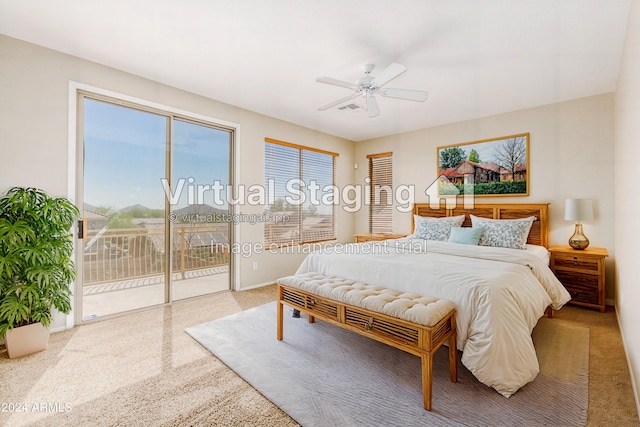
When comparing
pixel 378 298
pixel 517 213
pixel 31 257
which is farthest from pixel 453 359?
pixel 31 257

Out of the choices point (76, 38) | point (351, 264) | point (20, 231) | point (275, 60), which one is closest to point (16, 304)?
point (20, 231)

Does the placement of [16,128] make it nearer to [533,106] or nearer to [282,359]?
[282,359]

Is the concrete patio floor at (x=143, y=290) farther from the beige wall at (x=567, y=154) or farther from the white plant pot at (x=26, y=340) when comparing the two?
the beige wall at (x=567, y=154)

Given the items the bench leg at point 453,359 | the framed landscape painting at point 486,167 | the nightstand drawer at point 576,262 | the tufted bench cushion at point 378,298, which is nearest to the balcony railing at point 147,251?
the tufted bench cushion at point 378,298

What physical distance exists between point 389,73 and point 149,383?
2.90 meters

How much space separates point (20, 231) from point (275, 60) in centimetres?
246

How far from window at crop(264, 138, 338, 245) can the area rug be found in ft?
6.97

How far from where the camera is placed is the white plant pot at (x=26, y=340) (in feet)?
7.20

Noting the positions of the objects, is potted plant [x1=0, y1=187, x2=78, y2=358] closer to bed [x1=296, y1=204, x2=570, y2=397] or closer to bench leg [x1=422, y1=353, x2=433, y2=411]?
bed [x1=296, y1=204, x2=570, y2=397]

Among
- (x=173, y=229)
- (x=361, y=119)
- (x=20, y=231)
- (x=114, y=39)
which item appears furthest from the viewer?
(x=361, y=119)

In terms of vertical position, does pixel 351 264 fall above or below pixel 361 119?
below

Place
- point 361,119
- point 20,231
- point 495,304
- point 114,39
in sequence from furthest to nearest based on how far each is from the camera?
1. point 361,119
2. point 114,39
3. point 20,231
4. point 495,304

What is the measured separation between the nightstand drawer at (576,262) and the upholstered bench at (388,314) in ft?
7.82

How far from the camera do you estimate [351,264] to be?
107 inches
